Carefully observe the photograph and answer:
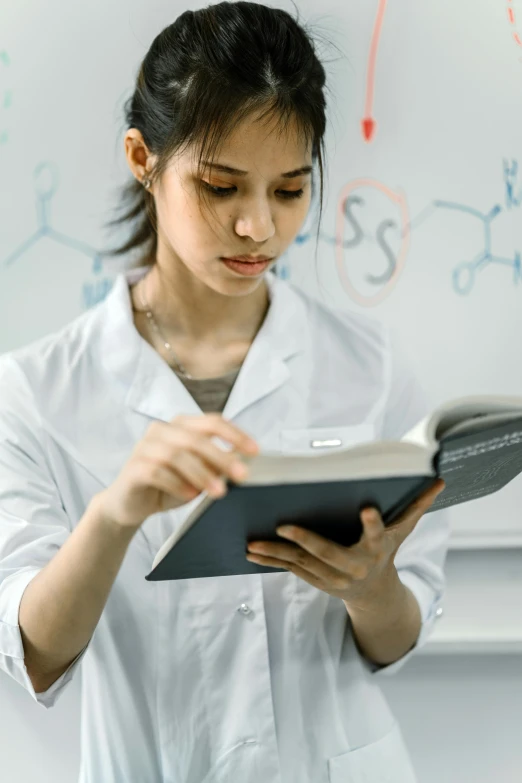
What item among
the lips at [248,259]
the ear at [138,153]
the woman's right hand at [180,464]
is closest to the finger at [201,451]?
the woman's right hand at [180,464]

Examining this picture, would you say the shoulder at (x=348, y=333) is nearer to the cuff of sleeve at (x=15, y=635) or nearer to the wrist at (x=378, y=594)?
the wrist at (x=378, y=594)

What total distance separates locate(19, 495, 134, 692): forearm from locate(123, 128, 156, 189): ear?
0.41 meters

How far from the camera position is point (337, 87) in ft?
4.37

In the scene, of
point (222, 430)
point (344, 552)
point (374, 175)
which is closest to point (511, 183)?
point (374, 175)

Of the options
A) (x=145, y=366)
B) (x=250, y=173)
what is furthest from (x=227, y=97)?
(x=145, y=366)

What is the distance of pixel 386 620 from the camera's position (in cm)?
92

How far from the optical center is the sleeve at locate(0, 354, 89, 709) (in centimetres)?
85

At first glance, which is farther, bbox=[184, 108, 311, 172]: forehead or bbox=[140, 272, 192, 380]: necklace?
bbox=[140, 272, 192, 380]: necklace

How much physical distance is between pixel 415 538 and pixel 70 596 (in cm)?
41

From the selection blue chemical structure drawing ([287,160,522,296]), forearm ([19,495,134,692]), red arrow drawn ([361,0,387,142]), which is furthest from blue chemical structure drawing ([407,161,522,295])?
forearm ([19,495,134,692])

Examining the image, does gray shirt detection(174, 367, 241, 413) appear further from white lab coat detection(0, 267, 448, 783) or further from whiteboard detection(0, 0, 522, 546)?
whiteboard detection(0, 0, 522, 546)

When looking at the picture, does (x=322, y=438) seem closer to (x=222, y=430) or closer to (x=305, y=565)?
(x=305, y=565)

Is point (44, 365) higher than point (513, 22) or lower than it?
lower

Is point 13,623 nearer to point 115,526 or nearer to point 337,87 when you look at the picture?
point 115,526
